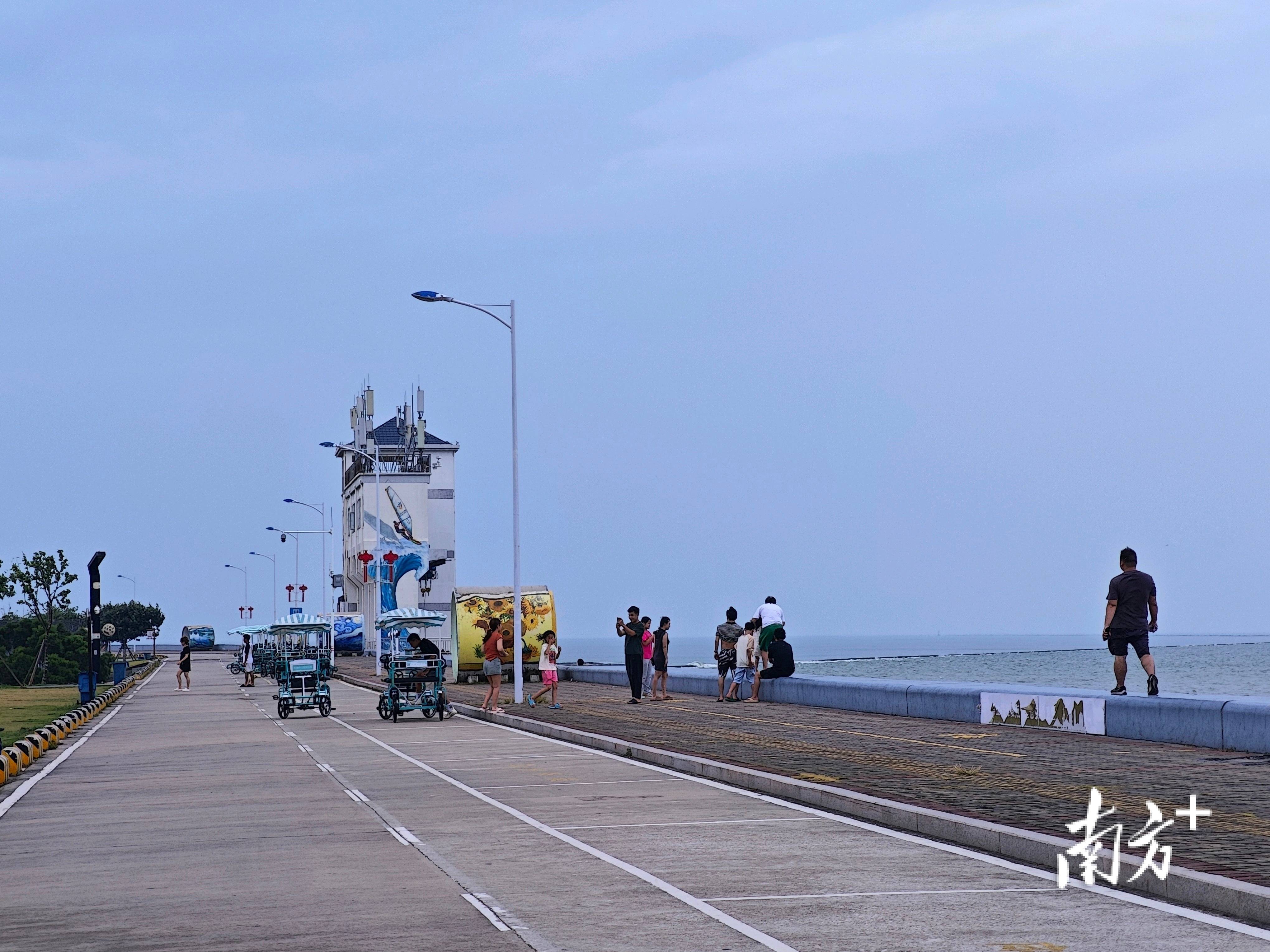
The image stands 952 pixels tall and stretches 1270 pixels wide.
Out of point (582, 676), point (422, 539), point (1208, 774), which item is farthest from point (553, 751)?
point (422, 539)

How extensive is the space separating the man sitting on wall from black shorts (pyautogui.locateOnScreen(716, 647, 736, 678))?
0.61m

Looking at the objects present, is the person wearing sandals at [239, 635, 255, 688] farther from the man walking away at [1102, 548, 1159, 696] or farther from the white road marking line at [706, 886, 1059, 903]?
the white road marking line at [706, 886, 1059, 903]

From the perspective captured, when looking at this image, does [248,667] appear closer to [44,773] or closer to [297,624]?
[297,624]

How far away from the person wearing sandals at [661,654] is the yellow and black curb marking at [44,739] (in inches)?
471

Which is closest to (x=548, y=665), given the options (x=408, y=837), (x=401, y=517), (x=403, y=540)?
(x=408, y=837)

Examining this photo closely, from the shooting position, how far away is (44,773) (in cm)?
2188

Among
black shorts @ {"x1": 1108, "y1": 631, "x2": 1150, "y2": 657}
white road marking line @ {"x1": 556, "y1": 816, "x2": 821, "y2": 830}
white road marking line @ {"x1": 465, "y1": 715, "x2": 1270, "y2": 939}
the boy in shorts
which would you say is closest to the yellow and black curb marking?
white road marking line @ {"x1": 465, "y1": 715, "x2": 1270, "y2": 939}

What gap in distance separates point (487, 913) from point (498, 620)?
126 ft

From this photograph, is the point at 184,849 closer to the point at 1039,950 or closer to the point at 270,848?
the point at 270,848

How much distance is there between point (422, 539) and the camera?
403 feet

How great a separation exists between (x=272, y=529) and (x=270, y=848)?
3571 inches

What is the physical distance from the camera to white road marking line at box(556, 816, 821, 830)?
13.6 m

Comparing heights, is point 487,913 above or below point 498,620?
below

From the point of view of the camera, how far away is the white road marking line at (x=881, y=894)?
9.82 meters
